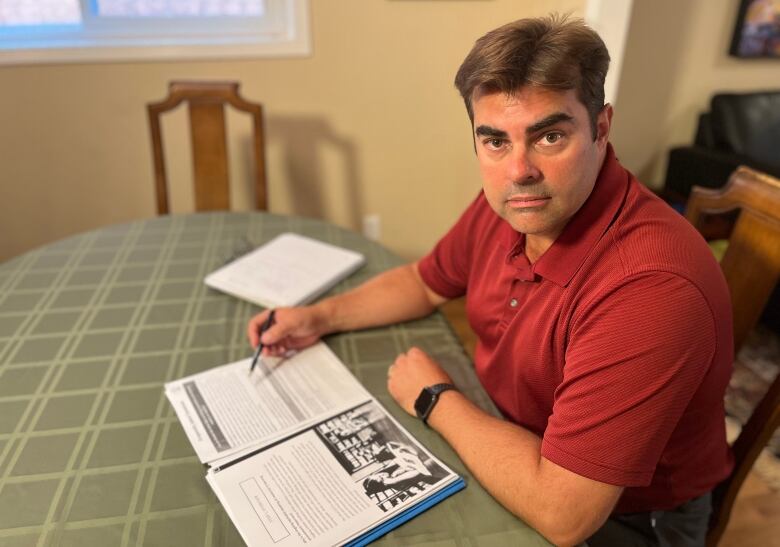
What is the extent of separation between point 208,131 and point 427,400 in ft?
4.37

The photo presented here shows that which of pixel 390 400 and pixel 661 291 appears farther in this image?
pixel 390 400

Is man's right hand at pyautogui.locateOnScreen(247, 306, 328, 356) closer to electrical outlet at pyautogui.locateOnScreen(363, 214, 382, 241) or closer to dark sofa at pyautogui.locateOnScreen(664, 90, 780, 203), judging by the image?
electrical outlet at pyautogui.locateOnScreen(363, 214, 382, 241)

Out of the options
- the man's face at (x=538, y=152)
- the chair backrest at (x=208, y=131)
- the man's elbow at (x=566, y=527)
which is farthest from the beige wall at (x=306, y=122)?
the man's elbow at (x=566, y=527)

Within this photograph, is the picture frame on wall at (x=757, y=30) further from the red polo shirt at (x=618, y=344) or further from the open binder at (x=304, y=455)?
the open binder at (x=304, y=455)

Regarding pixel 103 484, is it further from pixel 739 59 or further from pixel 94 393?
pixel 739 59

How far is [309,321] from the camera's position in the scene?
3.75 ft

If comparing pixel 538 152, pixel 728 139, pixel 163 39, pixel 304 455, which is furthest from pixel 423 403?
pixel 728 139

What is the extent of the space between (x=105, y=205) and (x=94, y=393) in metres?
1.68

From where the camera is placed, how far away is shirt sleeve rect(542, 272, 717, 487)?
2.39ft

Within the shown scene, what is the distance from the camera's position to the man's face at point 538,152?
801mm

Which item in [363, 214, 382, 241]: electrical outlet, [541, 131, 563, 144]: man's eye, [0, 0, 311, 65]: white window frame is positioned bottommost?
[363, 214, 382, 241]: electrical outlet

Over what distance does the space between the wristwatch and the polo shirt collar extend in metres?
0.24

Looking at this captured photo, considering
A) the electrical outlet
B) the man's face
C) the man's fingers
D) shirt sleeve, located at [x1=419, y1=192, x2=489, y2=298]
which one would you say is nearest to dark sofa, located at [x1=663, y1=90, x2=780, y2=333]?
the electrical outlet

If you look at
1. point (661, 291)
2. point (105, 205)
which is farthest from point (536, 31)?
point (105, 205)
